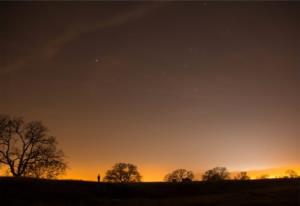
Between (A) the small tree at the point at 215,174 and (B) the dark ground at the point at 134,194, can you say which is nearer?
(B) the dark ground at the point at 134,194

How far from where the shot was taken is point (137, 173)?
93.3m

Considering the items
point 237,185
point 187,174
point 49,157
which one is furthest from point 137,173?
point 237,185

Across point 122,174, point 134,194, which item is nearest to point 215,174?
point 122,174

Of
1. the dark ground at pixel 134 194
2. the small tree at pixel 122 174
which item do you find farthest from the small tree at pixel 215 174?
the dark ground at pixel 134 194

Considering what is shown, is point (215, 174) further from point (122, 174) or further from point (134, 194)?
point (134, 194)

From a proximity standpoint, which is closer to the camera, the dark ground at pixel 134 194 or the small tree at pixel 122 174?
the dark ground at pixel 134 194

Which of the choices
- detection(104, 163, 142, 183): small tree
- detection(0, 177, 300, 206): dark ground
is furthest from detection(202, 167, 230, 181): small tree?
detection(0, 177, 300, 206): dark ground

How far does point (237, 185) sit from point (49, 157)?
3063cm

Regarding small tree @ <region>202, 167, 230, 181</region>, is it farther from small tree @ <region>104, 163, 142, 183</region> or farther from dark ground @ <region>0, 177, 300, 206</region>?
dark ground @ <region>0, 177, 300, 206</region>

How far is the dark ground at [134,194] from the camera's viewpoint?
2460cm

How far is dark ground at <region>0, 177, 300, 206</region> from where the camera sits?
80.7 feet

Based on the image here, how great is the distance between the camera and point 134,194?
30938 mm

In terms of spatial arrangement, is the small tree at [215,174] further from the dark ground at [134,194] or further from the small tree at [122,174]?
the dark ground at [134,194]

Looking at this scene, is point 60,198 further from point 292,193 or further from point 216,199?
point 292,193
